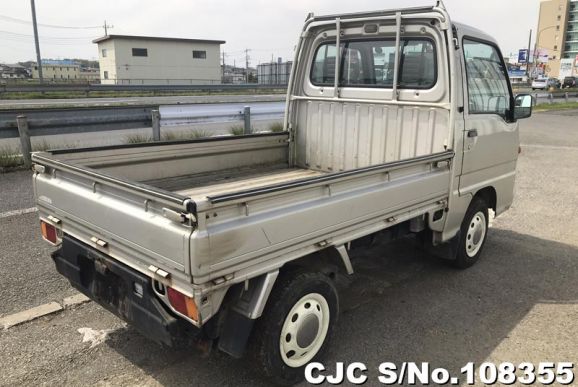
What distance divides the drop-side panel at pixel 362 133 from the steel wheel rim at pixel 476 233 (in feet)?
3.28

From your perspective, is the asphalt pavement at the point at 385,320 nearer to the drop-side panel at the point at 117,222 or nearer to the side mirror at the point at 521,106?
the drop-side panel at the point at 117,222

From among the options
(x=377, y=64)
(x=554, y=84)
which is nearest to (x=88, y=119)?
(x=377, y=64)

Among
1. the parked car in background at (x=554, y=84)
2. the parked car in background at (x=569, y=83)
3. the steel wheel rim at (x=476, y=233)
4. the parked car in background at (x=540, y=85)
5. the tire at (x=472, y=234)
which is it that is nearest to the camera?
the tire at (x=472, y=234)

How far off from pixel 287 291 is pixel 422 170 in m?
1.55

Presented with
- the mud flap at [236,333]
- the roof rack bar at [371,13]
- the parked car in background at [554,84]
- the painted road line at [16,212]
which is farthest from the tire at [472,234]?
the parked car in background at [554,84]

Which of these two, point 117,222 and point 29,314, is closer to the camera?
point 117,222

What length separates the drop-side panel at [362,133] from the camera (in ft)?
13.8

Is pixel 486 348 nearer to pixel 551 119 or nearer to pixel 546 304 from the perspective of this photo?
pixel 546 304

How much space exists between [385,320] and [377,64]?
233 cm

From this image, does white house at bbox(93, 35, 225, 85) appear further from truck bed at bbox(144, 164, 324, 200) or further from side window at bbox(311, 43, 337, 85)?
truck bed at bbox(144, 164, 324, 200)

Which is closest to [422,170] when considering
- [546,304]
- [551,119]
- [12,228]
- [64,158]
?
[546,304]

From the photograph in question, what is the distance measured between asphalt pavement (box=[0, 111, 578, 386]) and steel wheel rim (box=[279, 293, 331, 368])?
0.25 metres

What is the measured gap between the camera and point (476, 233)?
4840 mm

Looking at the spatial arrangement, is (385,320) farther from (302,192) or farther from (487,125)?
(487,125)
